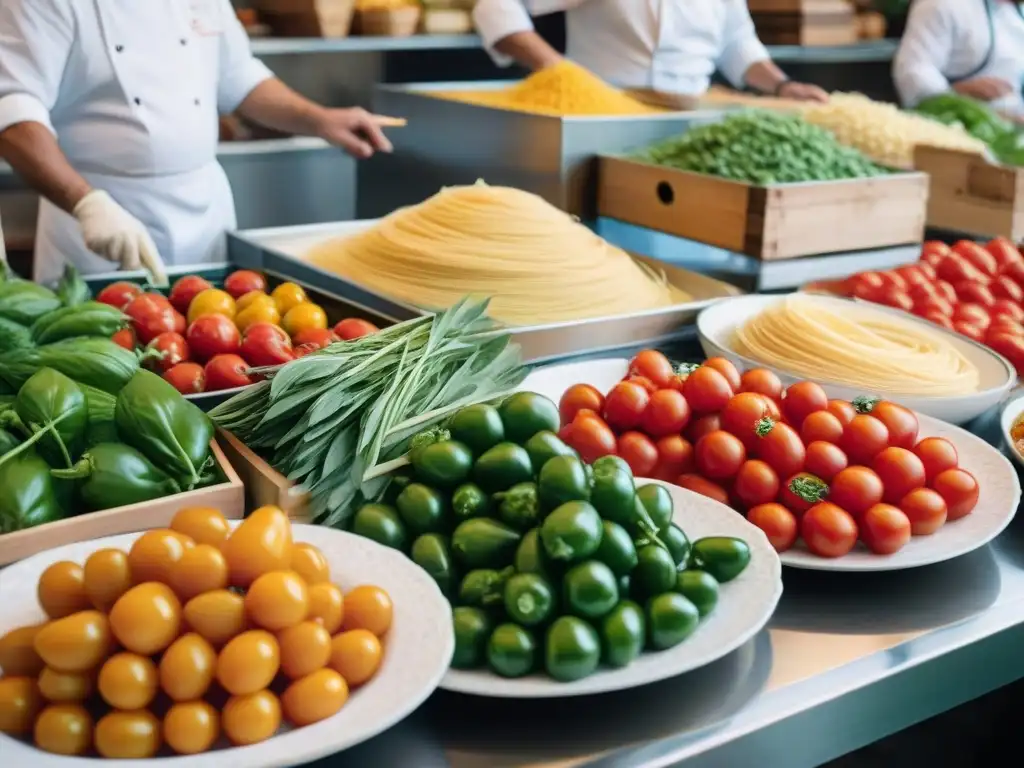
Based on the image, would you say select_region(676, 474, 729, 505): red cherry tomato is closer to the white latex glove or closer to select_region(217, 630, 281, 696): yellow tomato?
select_region(217, 630, 281, 696): yellow tomato

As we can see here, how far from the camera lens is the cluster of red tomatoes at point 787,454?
1322 mm

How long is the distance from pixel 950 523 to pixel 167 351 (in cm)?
111

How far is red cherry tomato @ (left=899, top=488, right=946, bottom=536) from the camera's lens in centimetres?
134

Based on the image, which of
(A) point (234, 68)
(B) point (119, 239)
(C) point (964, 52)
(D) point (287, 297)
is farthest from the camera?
(C) point (964, 52)

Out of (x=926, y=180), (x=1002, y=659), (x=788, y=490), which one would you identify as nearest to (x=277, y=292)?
(x=788, y=490)

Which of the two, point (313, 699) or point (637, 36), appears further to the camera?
point (637, 36)

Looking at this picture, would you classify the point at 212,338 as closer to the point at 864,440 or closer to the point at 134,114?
the point at 864,440

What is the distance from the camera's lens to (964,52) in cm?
533

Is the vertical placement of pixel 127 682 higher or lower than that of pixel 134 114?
lower

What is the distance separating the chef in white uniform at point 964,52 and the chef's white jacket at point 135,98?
3.26m

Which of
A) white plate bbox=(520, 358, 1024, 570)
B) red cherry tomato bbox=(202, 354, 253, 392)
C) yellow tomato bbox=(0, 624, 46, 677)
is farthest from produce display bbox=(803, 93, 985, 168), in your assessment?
yellow tomato bbox=(0, 624, 46, 677)

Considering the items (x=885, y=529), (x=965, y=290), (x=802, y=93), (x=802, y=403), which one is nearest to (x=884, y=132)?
(x=965, y=290)

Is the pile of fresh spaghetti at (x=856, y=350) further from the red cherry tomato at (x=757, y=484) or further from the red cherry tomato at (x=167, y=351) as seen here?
the red cherry tomato at (x=167, y=351)

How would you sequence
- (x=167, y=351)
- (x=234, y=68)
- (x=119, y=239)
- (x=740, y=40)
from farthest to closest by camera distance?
(x=740, y=40)
(x=234, y=68)
(x=119, y=239)
(x=167, y=351)
